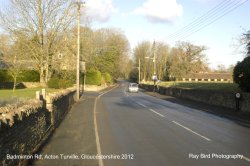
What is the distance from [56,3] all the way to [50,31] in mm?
3930

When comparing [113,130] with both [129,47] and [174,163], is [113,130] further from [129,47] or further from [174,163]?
[129,47]

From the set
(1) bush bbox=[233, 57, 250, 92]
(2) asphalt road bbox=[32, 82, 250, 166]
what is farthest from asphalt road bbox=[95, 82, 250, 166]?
(1) bush bbox=[233, 57, 250, 92]

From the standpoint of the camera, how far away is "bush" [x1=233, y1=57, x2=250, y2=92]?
2945cm

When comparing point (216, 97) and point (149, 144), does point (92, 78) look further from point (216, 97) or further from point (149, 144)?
point (149, 144)

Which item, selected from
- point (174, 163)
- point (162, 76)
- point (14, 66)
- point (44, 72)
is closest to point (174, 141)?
point (174, 163)

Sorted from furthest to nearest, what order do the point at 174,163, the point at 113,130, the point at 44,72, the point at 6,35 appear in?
the point at 44,72
the point at 6,35
the point at 113,130
the point at 174,163

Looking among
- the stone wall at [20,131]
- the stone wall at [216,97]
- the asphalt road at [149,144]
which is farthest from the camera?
the stone wall at [216,97]

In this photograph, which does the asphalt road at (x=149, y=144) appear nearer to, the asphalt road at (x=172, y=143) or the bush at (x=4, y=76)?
the asphalt road at (x=172, y=143)

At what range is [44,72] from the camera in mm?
59344

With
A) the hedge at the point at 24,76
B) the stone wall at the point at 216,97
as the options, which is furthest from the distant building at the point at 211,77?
the stone wall at the point at 216,97

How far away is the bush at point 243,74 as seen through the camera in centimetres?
2945

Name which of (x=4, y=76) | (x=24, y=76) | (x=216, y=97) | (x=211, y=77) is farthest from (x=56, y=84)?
(x=211, y=77)

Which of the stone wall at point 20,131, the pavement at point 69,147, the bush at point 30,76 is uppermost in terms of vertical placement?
the bush at point 30,76

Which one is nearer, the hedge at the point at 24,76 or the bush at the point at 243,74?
Answer: the bush at the point at 243,74
